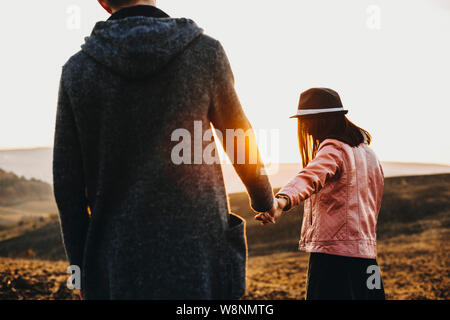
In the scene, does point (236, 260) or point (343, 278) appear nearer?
point (236, 260)

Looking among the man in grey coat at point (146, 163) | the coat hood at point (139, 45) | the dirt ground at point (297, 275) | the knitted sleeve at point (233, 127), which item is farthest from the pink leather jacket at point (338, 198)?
the dirt ground at point (297, 275)

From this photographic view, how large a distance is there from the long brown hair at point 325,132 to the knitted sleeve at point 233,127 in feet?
3.46

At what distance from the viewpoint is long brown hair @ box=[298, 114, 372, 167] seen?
247 cm

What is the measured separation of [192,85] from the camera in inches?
55.8

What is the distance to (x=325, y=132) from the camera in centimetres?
250

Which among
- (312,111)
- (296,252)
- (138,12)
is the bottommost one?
(296,252)

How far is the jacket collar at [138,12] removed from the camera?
1.47 meters

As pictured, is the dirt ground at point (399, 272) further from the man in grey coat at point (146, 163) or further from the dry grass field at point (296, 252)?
the man in grey coat at point (146, 163)

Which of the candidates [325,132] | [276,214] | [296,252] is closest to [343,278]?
[276,214]

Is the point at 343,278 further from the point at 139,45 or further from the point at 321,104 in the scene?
the point at 139,45

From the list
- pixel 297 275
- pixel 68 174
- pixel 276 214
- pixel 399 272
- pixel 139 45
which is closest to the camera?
pixel 139 45

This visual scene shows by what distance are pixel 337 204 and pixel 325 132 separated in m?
0.52

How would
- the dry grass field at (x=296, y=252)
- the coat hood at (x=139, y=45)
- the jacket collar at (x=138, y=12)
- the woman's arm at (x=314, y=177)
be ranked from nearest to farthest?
the coat hood at (x=139, y=45) → the jacket collar at (x=138, y=12) → the woman's arm at (x=314, y=177) → the dry grass field at (x=296, y=252)
